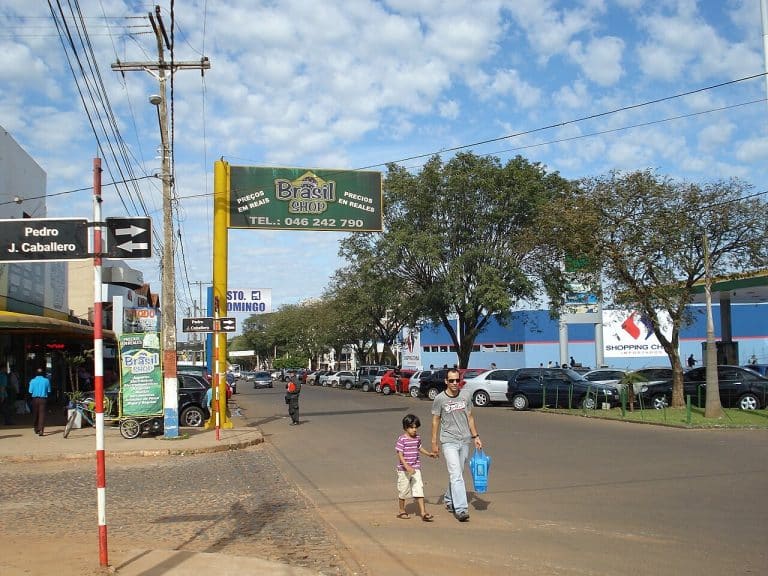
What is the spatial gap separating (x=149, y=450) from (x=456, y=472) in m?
9.72

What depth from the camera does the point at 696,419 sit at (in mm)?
21484

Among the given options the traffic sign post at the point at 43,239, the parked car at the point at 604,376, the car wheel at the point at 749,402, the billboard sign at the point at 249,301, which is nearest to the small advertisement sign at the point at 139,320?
the billboard sign at the point at 249,301

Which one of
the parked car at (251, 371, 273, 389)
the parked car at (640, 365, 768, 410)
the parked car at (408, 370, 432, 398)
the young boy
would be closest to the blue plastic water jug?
the young boy

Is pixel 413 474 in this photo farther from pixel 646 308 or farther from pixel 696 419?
pixel 646 308

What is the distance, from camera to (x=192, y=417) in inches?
907

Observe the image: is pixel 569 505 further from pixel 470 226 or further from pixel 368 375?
pixel 368 375

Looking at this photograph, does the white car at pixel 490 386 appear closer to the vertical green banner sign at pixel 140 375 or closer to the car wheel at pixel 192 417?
the car wheel at pixel 192 417

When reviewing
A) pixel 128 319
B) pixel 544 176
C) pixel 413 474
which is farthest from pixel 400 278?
pixel 413 474

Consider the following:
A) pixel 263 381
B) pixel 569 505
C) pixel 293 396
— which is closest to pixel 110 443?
pixel 293 396

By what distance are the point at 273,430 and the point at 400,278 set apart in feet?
62.5

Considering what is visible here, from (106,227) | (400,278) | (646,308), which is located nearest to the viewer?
(106,227)

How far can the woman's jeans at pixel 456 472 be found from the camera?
28.8 feet

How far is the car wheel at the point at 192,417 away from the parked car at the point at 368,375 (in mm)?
31375

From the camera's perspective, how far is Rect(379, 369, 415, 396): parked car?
4627cm
